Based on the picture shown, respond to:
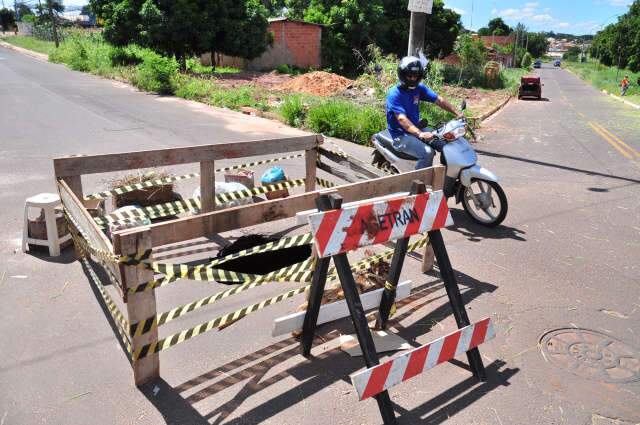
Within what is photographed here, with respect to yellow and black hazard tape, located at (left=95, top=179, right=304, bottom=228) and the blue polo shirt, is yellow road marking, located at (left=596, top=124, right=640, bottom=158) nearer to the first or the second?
the blue polo shirt

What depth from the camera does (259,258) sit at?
5.21 metres

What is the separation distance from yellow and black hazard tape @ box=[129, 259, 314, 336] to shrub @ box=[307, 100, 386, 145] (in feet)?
27.3

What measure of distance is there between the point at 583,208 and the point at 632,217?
658 mm

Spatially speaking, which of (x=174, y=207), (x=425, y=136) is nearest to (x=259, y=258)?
(x=174, y=207)

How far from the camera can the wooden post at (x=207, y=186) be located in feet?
19.8

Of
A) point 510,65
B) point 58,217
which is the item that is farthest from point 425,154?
point 510,65

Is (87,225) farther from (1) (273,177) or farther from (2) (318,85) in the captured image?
(2) (318,85)

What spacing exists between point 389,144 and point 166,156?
9.56ft

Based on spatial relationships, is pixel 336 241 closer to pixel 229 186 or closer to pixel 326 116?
pixel 229 186

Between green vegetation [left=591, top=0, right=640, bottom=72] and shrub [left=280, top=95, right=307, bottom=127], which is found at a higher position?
green vegetation [left=591, top=0, right=640, bottom=72]

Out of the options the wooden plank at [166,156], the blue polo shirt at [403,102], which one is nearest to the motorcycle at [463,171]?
the blue polo shirt at [403,102]

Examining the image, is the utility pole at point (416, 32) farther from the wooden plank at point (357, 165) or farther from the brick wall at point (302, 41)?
the brick wall at point (302, 41)

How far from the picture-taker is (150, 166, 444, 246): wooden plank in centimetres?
Answer: 314

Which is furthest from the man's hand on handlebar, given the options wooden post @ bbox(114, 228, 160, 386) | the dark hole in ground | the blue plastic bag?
wooden post @ bbox(114, 228, 160, 386)
